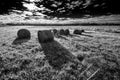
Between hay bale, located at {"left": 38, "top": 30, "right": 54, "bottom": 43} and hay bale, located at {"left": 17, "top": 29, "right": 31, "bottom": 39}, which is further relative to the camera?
hay bale, located at {"left": 17, "top": 29, "right": 31, "bottom": 39}

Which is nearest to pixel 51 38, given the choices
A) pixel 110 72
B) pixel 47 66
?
pixel 47 66

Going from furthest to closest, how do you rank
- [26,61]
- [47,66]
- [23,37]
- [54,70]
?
1. [23,37]
2. [26,61]
3. [47,66]
4. [54,70]

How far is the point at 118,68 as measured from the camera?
398cm

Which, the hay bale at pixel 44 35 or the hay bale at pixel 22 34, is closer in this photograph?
the hay bale at pixel 44 35

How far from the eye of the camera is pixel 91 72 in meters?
3.65

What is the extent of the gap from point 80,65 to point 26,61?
2.95 m

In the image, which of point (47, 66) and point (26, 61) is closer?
point (47, 66)

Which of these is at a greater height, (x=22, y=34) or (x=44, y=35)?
(x=44, y=35)

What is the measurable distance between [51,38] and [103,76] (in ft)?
22.9

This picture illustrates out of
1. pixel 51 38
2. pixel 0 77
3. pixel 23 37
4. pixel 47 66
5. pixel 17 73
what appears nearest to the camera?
pixel 0 77

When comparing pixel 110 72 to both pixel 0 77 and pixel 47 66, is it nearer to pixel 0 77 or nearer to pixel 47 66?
pixel 47 66

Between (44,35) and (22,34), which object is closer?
(44,35)

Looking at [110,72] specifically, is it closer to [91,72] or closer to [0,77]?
[91,72]

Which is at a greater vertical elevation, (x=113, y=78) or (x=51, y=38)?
(x=51, y=38)
